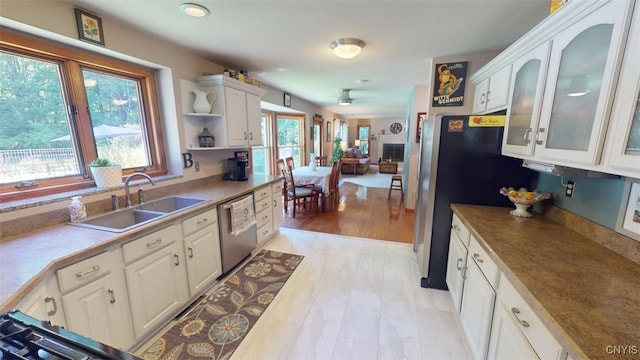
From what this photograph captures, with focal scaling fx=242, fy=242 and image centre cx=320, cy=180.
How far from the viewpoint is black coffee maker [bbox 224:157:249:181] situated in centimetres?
317

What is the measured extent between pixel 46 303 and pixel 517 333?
213cm

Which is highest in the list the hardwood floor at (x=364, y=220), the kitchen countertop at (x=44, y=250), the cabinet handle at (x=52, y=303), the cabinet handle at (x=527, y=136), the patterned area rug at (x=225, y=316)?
the cabinet handle at (x=527, y=136)

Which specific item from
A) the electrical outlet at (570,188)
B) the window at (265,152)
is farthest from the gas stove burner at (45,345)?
the window at (265,152)

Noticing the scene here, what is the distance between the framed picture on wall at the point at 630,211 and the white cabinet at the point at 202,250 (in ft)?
8.84

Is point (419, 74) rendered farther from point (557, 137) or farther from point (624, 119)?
point (624, 119)

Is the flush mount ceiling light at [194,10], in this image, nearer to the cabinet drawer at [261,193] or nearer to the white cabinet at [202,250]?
the white cabinet at [202,250]

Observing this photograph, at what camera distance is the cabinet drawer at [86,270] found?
3.98ft

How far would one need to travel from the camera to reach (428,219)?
90.7 inches

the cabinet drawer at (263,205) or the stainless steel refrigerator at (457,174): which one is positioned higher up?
the stainless steel refrigerator at (457,174)

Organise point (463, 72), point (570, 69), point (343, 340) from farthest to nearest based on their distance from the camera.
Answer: point (463, 72) < point (343, 340) < point (570, 69)

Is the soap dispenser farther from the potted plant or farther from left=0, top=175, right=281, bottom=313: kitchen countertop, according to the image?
the potted plant

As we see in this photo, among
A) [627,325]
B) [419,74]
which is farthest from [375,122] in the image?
[627,325]

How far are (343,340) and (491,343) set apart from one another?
93 cm

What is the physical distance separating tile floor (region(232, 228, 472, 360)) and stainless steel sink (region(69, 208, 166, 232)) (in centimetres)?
126
